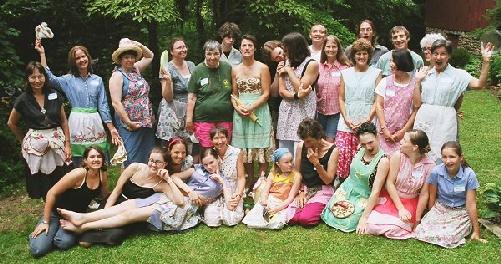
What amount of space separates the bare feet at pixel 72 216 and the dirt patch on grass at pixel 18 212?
90 cm

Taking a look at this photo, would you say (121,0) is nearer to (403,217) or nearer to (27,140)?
(27,140)

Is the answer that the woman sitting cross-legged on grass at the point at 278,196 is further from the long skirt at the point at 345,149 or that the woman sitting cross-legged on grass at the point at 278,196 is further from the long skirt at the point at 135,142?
the long skirt at the point at 135,142

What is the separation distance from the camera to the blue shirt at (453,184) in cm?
461

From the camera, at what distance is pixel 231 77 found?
5602 millimetres

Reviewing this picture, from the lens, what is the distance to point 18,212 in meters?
6.10

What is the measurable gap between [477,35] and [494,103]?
3625mm

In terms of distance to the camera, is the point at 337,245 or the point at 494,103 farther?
the point at 494,103

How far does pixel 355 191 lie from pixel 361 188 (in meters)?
0.06

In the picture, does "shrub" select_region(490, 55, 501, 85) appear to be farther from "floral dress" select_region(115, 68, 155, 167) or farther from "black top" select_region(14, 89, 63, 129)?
"black top" select_region(14, 89, 63, 129)

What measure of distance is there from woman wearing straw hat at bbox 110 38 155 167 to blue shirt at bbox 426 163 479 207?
2.84m

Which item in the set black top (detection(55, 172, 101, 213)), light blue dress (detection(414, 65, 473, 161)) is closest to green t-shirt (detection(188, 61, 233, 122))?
black top (detection(55, 172, 101, 213))

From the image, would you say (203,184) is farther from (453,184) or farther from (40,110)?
(453,184)

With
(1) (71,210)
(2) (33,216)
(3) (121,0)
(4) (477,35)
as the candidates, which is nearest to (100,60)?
(3) (121,0)

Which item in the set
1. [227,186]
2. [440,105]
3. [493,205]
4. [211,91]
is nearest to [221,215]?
[227,186]
